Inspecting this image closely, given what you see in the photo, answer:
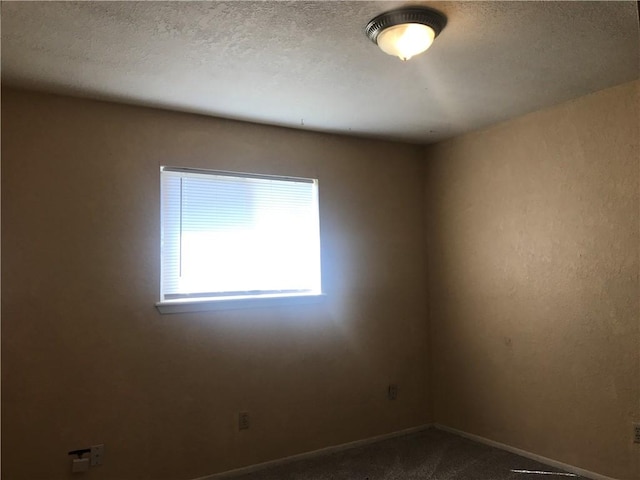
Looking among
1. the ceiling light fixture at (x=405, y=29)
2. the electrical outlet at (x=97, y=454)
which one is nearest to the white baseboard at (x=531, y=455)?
the electrical outlet at (x=97, y=454)

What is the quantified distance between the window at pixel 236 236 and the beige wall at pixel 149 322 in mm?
103

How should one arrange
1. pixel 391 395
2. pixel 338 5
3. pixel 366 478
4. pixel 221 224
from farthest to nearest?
pixel 391 395 → pixel 221 224 → pixel 366 478 → pixel 338 5

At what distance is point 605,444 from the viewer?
3.05 meters

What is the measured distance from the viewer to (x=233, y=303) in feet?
11.1

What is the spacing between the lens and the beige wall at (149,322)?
2787 millimetres

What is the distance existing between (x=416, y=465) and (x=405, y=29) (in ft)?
9.22

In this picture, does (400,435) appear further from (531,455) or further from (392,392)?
(531,455)

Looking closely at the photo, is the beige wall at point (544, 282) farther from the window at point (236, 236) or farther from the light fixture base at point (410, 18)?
the light fixture base at point (410, 18)

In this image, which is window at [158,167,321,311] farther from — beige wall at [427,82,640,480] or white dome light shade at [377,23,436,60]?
white dome light shade at [377,23,436,60]

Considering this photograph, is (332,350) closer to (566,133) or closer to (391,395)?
(391,395)

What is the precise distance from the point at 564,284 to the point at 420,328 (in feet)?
4.37

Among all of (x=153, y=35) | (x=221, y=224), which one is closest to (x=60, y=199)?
(x=221, y=224)

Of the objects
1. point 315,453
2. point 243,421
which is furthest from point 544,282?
point 243,421

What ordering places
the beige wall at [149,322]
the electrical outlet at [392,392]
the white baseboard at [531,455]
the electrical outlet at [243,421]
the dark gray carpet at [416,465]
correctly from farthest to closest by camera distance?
the electrical outlet at [392,392] < the electrical outlet at [243,421] < the dark gray carpet at [416,465] < the white baseboard at [531,455] < the beige wall at [149,322]
